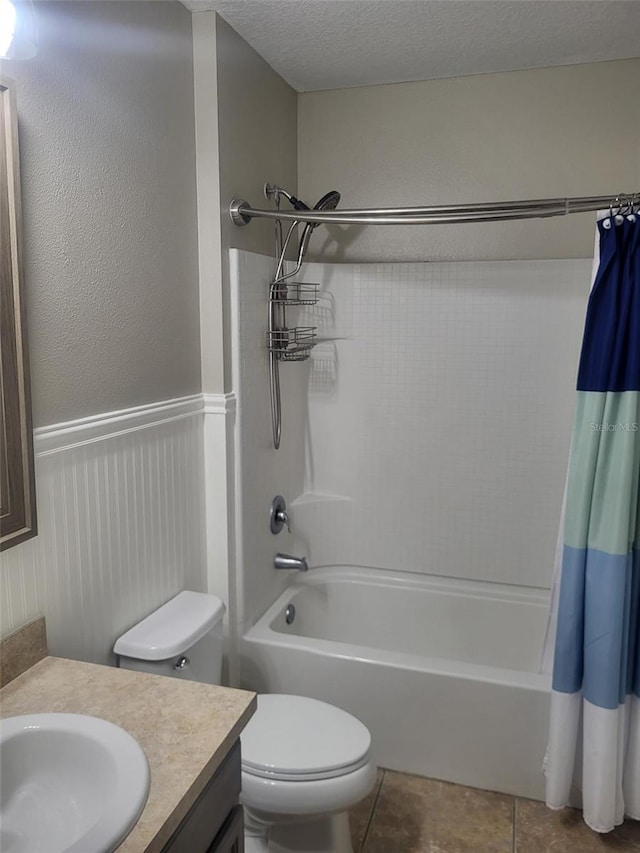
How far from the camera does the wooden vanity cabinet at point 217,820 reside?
1.09 m

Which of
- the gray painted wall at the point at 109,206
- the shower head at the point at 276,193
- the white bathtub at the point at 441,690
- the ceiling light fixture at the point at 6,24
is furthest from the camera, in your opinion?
the shower head at the point at 276,193

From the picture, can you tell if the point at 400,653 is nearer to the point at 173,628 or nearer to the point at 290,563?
the point at 290,563

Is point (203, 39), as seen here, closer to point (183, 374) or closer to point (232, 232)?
point (232, 232)

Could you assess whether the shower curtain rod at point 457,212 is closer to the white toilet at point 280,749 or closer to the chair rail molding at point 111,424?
the chair rail molding at point 111,424

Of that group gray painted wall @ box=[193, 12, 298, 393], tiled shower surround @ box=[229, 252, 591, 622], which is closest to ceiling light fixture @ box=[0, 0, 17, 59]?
gray painted wall @ box=[193, 12, 298, 393]

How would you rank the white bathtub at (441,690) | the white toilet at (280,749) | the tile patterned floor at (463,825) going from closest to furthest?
the white toilet at (280,749)
the tile patterned floor at (463,825)
the white bathtub at (441,690)

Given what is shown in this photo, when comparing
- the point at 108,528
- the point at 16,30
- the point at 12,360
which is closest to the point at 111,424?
the point at 108,528

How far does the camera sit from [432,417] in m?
2.79

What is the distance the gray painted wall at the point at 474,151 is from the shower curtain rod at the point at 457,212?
0.52m

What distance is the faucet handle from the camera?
2607 millimetres

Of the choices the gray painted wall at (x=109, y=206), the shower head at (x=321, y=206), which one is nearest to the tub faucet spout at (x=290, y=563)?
the gray painted wall at (x=109, y=206)

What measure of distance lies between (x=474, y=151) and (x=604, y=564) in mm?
1656

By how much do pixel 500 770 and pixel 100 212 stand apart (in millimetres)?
2063

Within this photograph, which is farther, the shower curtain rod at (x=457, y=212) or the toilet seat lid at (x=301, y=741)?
the shower curtain rod at (x=457, y=212)
